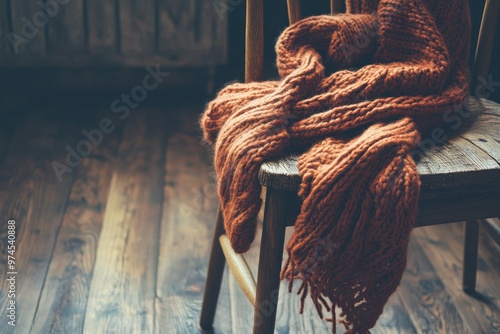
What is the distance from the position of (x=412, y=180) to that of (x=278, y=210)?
0.18 meters

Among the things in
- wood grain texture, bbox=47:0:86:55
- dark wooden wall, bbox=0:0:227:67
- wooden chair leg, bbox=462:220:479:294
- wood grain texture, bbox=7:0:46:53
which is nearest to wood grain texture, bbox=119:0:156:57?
dark wooden wall, bbox=0:0:227:67

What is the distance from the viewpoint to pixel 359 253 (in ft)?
2.71

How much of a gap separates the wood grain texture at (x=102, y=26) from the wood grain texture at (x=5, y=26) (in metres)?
0.23

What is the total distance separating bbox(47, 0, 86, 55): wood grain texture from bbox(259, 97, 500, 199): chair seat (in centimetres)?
129

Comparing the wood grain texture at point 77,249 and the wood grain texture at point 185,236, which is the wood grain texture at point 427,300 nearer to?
the wood grain texture at point 185,236

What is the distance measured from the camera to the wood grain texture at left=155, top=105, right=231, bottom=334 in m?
1.27

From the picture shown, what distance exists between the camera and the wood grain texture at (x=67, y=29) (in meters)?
1.92

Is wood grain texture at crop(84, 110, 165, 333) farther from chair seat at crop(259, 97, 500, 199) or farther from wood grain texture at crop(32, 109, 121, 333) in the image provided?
chair seat at crop(259, 97, 500, 199)

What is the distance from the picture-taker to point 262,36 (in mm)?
1024

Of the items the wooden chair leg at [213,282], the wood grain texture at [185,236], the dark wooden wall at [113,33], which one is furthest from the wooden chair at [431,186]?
the dark wooden wall at [113,33]

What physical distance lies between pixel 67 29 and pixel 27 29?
0.38ft

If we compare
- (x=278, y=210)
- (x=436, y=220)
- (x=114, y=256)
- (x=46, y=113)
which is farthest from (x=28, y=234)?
(x=436, y=220)

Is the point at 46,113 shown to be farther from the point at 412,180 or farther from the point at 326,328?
the point at 412,180

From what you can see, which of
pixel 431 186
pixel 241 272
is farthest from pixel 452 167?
pixel 241 272
